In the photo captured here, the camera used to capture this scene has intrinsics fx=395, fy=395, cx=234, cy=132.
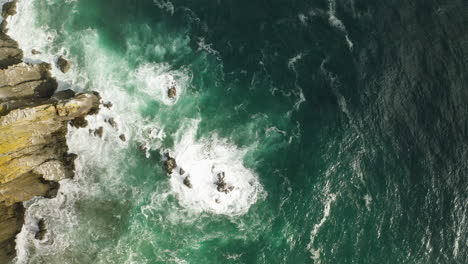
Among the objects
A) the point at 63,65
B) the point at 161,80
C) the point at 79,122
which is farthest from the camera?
the point at 161,80

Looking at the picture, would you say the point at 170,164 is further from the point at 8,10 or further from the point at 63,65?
the point at 8,10

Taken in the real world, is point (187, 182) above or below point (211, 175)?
below

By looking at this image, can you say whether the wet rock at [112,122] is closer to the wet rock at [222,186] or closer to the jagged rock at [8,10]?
the wet rock at [222,186]

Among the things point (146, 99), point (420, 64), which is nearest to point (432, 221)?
point (420, 64)

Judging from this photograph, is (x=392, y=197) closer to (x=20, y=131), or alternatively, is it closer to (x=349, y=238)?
(x=349, y=238)

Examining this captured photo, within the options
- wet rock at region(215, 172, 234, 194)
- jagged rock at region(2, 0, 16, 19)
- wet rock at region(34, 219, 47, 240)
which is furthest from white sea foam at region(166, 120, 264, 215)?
jagged rock at region(2, 0, 16, 19)

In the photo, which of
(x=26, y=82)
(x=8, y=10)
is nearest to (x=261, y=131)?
(x=26, y=82)

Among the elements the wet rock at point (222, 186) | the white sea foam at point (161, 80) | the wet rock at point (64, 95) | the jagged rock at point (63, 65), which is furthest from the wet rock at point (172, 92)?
the jagged rock at point (63, 65)
